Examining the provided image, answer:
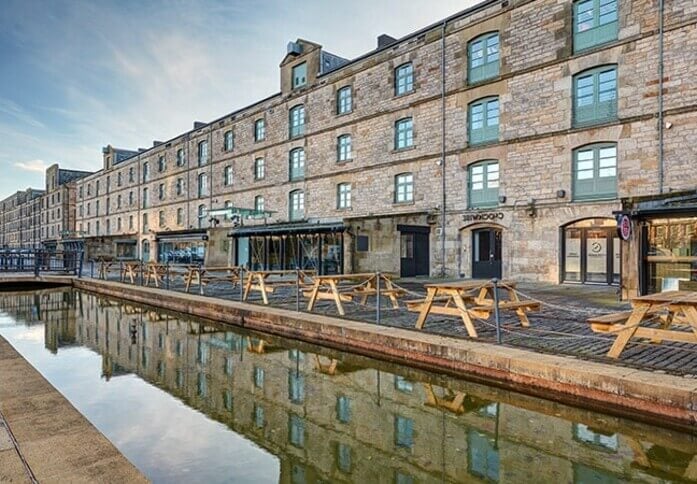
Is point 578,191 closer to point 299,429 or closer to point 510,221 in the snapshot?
point 510,221

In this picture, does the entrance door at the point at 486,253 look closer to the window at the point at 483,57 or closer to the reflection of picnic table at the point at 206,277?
the window at the point at 483,57

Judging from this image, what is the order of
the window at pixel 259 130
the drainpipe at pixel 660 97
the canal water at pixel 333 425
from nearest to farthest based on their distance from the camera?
1. the canal water at pixel 333 425
2. the drainpipe at pixel 660 97
3. the window at pixel 259 130

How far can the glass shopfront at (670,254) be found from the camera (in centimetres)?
917

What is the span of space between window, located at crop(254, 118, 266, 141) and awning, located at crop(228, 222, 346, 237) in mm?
6052

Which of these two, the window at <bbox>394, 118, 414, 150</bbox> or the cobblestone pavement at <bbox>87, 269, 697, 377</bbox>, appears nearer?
the cobblestone pavement at <bbox>87, 269, 697, 377</bbox>

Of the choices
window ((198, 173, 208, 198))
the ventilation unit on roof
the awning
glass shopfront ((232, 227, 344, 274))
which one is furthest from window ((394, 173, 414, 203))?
window ((198, 173, 208, 198))

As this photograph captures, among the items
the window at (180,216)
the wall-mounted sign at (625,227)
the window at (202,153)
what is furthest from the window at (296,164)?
the wall-mounted sign at (625,227)

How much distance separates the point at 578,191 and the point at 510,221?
228 centimetres

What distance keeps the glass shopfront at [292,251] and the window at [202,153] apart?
29.4 feet

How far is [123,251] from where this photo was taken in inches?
1585

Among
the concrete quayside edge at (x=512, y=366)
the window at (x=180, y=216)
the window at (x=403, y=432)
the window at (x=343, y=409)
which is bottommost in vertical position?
the window at (x=343, y=409)

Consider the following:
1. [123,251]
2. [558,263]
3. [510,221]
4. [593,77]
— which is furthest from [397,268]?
[123,251]

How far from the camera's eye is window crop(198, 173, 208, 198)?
99.4ft

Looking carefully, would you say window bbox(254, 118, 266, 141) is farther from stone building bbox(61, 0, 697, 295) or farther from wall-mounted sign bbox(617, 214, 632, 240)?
wall-mounted sign bbox(617, 214, 632, 240)
